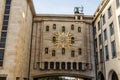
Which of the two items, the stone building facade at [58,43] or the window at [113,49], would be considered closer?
the stone building facade at [58,43]

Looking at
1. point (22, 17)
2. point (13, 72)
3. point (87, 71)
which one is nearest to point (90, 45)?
point (87, 71)

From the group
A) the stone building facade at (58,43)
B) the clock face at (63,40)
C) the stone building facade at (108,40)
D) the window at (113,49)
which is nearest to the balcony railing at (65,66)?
the stone building facade at (58,43)

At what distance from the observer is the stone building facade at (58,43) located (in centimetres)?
2303

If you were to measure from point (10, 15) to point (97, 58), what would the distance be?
50.5ft

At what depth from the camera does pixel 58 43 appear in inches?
1256

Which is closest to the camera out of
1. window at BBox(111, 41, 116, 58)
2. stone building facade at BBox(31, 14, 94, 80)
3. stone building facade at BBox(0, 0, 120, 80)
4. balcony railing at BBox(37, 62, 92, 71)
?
stone building facade at BBox(0, 0, 120, 80)

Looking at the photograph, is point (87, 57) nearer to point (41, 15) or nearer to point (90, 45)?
point (90, 45)

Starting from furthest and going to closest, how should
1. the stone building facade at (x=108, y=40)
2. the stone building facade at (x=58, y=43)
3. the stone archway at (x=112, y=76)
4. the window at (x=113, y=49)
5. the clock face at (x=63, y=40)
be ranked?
the clock face at (x=63, y=40)
the stone archway at (x=112, y=76)
the window at (x=113, y=49)
the stone building facade at (x=58, y=43)
the stone building facade at (x=108, y=40)

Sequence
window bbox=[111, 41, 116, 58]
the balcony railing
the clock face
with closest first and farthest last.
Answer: window bbox=[111, 41, 116, 58] → the balcony railing → the clock face

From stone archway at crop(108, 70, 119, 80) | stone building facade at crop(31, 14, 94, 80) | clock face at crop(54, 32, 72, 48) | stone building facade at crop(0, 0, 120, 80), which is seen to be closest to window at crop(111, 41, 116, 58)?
stone building facade at crop(0, 0, 120, 80)

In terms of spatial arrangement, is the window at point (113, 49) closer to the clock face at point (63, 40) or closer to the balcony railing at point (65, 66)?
the balcony railing at point (65, 66)

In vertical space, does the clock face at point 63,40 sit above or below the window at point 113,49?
above

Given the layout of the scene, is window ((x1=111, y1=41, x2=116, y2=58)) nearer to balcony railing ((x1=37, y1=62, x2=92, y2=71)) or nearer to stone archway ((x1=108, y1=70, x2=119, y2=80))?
stone archway ((x1=108, y1=70, x2=119, y2=80))

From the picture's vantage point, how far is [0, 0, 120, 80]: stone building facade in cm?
2303
